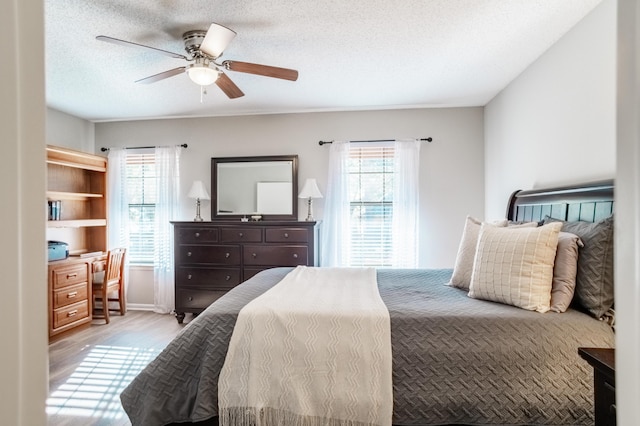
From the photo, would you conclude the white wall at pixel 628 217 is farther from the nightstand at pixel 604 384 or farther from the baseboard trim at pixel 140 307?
the baseboard trim at pixel 140 307

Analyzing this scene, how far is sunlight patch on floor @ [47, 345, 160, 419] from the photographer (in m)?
2.24

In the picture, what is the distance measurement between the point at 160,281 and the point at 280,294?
3035 mm

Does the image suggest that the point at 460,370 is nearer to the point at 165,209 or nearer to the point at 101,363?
→ the point at 101,363

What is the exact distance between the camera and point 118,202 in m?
4.54

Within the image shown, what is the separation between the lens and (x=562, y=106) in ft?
8.16

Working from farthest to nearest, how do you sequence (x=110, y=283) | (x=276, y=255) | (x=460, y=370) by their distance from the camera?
(x=110, y=283), (x=276, y=255), (x=460, y=370)

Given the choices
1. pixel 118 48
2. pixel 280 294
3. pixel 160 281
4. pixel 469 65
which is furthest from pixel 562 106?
pixel 160 281

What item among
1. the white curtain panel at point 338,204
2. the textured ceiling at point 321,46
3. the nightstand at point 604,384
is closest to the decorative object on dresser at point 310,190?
the white curtain panel at point 338,204

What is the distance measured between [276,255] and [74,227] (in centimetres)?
245

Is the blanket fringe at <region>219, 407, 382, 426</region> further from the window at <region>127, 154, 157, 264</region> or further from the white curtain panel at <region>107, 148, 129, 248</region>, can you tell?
the white curtain panel at <region>107, 148, 129, 248</region>

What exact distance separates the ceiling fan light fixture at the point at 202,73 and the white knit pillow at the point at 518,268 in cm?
202

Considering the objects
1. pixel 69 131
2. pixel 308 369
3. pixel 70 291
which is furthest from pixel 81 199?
pixel 308 369

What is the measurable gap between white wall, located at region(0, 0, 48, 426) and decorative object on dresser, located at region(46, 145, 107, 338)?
131 inches

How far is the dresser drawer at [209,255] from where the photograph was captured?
3.85 meters
